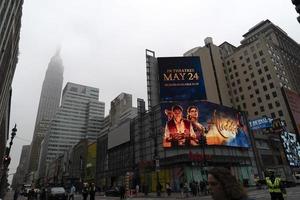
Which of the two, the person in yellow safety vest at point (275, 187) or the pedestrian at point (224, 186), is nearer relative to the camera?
the pedestrian at point (224, 186)

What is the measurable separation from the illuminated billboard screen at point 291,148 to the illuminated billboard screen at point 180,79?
26803 millimetres

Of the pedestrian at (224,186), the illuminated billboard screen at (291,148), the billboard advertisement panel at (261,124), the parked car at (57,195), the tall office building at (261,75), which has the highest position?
the tall office building at (261,75)

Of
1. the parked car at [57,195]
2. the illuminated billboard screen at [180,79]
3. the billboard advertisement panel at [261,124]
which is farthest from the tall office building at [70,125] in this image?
the parked car at [57,195]

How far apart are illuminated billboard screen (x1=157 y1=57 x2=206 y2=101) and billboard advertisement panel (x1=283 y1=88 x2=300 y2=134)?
114 feet

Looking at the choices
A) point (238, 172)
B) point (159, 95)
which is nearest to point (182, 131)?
point (159, 95)

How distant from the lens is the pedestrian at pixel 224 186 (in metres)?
2.75

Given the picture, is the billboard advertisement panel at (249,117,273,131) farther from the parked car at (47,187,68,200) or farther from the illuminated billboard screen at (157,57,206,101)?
the parked car at (47,187,68,200)

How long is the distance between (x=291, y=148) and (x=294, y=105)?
1653cm

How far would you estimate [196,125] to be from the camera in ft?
159

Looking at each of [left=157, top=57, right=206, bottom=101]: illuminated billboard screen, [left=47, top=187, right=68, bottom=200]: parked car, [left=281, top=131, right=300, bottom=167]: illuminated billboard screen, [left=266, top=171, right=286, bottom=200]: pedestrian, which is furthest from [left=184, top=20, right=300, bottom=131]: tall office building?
[left=266, top=171, right=286, bottom=200]: pedestrian

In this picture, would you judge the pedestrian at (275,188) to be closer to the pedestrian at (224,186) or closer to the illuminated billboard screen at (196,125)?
the pedestrian at (224,186)

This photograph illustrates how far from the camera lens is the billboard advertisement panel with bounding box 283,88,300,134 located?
7073cm

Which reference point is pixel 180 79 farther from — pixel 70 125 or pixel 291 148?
pixel 70 125

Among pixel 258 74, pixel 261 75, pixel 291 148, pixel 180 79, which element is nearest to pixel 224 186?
pixel 180 79
